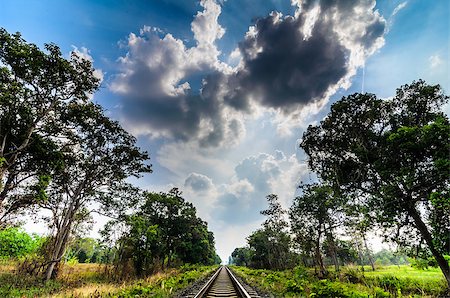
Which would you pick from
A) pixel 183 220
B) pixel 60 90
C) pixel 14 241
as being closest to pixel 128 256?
pixel 183 220

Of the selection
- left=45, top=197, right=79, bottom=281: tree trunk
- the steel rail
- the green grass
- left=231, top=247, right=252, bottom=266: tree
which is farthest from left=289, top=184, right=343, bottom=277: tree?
left=231, top=247, right=252, bottom=266: tree

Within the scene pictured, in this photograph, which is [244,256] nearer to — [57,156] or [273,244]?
[273,244]

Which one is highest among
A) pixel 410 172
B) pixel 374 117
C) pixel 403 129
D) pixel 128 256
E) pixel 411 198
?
pixel 374 117

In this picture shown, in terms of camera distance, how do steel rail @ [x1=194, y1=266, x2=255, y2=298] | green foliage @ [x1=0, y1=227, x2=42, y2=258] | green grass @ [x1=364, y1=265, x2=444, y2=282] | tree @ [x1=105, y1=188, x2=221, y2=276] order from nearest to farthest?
steel rail @ [x1=194, y1=266, x2=255, y2=298]
green grass @ [x1=364, y1=265, x2=444, y2=282]
tree @ [x1=105, y1=188, x2=221, y2=276]
green foliage @ [x1=0, y1=227, x2=42, y2=258]

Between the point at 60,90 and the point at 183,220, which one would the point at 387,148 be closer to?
the point at 60,90

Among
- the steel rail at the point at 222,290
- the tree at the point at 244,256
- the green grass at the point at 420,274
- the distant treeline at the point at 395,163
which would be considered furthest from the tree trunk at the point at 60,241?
the tree at the point at 244,256

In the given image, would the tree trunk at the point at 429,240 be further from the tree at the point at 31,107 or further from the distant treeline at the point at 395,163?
the tree at the point at 31,107

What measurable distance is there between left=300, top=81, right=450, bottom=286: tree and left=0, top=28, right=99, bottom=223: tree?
16606 millimetres

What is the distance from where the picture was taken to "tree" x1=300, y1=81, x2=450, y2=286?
11438 millimetres

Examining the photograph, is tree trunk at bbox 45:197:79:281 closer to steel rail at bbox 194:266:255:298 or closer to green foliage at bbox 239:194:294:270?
steel rail at bbox 194:266:255:298

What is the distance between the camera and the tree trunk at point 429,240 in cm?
1167

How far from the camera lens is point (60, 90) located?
13.7 metres

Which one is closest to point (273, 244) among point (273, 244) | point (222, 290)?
point (273, 244)

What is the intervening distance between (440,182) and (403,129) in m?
3.37
